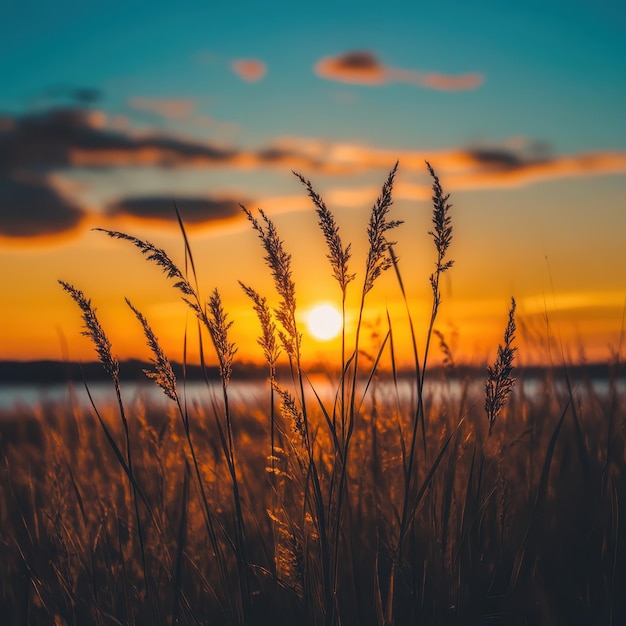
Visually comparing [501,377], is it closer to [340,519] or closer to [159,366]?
[340,519]

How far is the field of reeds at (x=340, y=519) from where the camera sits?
2.04 m

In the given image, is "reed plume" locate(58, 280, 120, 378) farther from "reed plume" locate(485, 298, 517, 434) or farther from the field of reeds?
"reed plume" locate(485, 298, 517, 434)

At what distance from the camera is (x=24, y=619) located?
248cm

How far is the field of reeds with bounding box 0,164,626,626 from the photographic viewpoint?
2.04 m

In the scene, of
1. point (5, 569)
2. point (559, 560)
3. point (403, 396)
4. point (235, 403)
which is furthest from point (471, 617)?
point (235, 403)

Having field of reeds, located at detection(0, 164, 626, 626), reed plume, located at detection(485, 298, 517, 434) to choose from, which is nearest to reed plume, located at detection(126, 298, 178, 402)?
field of reeds, located at detection(0, 164, 626, 626)

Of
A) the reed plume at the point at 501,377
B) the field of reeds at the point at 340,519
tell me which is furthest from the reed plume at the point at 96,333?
the reed plume at the point at 501,377

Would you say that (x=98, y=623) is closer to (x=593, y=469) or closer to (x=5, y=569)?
(x=5, y=569)

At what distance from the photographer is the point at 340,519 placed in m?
2.15

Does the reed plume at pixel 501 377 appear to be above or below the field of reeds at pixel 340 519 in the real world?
above

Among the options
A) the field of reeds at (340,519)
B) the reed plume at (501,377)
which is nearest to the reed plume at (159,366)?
the field of reeds at (340,519)

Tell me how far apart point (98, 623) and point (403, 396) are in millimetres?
1949

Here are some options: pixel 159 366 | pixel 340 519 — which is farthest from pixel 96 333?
pixel 340 519

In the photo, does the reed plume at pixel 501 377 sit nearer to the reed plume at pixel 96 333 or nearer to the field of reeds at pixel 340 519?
the field of reeds at pixel 340 519
